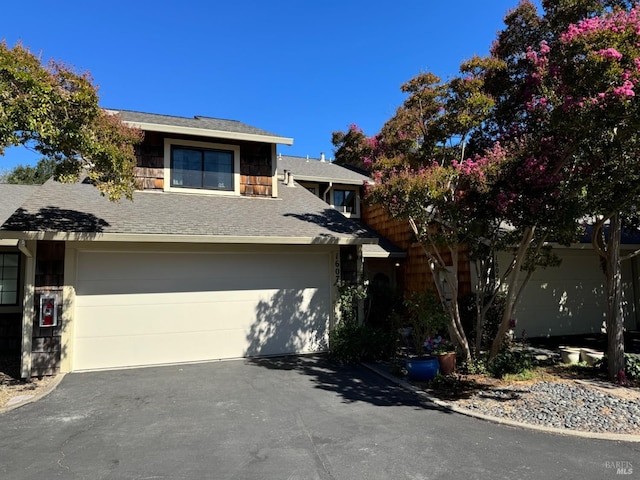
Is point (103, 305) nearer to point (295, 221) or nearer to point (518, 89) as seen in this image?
point (295, 221)

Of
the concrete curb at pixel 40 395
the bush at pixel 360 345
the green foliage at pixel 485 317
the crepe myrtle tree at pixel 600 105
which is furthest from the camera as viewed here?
the green foliage at pixel 485 317

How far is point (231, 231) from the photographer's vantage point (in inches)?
352

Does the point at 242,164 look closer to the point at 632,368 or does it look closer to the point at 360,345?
the point at 360,345

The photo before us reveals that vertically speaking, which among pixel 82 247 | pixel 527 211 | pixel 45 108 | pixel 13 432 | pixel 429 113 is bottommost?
pixel 13 432

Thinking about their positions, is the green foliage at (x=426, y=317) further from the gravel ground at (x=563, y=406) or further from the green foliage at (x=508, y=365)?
the gravel ground at (x=563, y=406)

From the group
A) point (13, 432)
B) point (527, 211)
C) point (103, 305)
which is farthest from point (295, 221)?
point (13, 432)

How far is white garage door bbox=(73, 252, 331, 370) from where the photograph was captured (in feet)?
27.6

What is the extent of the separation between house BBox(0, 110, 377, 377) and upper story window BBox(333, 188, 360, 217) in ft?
21.4

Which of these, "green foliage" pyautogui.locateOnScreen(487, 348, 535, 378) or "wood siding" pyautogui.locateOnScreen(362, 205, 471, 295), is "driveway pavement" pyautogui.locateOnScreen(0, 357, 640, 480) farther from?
"wood siding" pyautogui.locateOnScreen(362, 205, 471, 295)

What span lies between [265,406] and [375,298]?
7347 mm

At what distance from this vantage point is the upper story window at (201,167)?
11.2 meters

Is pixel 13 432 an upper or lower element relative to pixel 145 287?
lower

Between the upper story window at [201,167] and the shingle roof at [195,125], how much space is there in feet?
1.43

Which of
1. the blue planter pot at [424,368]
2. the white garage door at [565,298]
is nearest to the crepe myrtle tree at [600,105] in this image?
the blue planter pot at [424,368]
